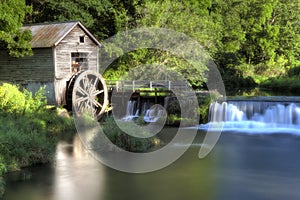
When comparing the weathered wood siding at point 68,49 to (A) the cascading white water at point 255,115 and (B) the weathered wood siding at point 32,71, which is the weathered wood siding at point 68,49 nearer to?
(B) the weathered wood siding at point 32,71

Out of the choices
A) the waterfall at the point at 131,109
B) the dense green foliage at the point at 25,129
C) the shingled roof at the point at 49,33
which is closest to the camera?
the dense green foliage at the point at 25,129

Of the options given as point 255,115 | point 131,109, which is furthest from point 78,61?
point 255,115

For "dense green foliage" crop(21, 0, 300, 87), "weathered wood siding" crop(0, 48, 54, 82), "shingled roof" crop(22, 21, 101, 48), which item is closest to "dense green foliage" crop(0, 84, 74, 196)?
"weathered wood siding" crop(0, 48, 54, 82)

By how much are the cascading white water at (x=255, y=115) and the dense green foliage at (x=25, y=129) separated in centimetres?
777

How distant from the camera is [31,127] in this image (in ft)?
58.5

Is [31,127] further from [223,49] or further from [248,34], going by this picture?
[248,34]

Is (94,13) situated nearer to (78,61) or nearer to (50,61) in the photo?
(78,61)

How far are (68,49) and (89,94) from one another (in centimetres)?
271

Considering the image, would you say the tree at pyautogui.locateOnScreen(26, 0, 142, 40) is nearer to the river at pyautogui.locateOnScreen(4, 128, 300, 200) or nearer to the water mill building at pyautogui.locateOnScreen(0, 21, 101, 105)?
the water mill building at pyautogui.locateOnScreen(0, 21, 101, 105)

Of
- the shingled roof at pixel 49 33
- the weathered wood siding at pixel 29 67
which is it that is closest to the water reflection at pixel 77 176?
the weathered wood siding at pixel 29 67

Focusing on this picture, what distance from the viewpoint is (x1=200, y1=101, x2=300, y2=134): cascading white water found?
2269cm

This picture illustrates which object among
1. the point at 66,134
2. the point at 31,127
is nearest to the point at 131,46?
the point at 66,134

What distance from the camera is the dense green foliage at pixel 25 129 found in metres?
13.4

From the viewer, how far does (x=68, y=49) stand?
24.2m
